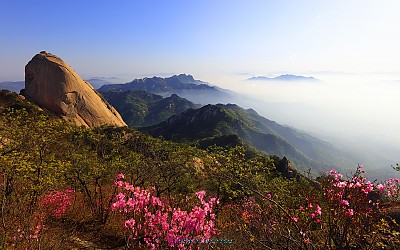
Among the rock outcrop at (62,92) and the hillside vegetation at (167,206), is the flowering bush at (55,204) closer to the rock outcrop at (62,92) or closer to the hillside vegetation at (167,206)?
the hillside vegetation at (167,206)

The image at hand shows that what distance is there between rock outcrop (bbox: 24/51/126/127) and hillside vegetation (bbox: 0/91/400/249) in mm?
51602

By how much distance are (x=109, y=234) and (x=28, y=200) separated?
13.1ft

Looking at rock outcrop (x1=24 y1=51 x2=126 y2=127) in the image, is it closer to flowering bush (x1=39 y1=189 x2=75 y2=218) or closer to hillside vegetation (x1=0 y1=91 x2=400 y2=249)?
flowering bush (x1=39 y1=189 x2=75 y2=218)

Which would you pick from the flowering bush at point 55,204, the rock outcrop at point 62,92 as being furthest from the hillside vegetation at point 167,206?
the rock outcrop at point 62,92

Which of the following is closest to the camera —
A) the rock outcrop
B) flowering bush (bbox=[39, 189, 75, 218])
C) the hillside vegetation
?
the hillside vegetation

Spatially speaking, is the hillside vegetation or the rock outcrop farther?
the rock outcrop

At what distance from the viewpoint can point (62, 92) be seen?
211ft

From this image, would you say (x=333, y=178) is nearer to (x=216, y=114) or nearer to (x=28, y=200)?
(x=28, y=200)

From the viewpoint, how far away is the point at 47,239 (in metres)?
9.54

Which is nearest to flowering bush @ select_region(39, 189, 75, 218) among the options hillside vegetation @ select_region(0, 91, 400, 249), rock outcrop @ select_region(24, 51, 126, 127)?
hillside vegetation @ select_region(0, 91, 400, 249)

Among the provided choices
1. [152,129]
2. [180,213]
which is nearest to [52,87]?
[180,213]

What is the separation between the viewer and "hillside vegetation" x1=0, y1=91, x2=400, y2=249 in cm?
623

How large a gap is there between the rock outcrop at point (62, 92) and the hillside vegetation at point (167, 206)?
5160 centimetres

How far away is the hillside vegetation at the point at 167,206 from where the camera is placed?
623 cm
